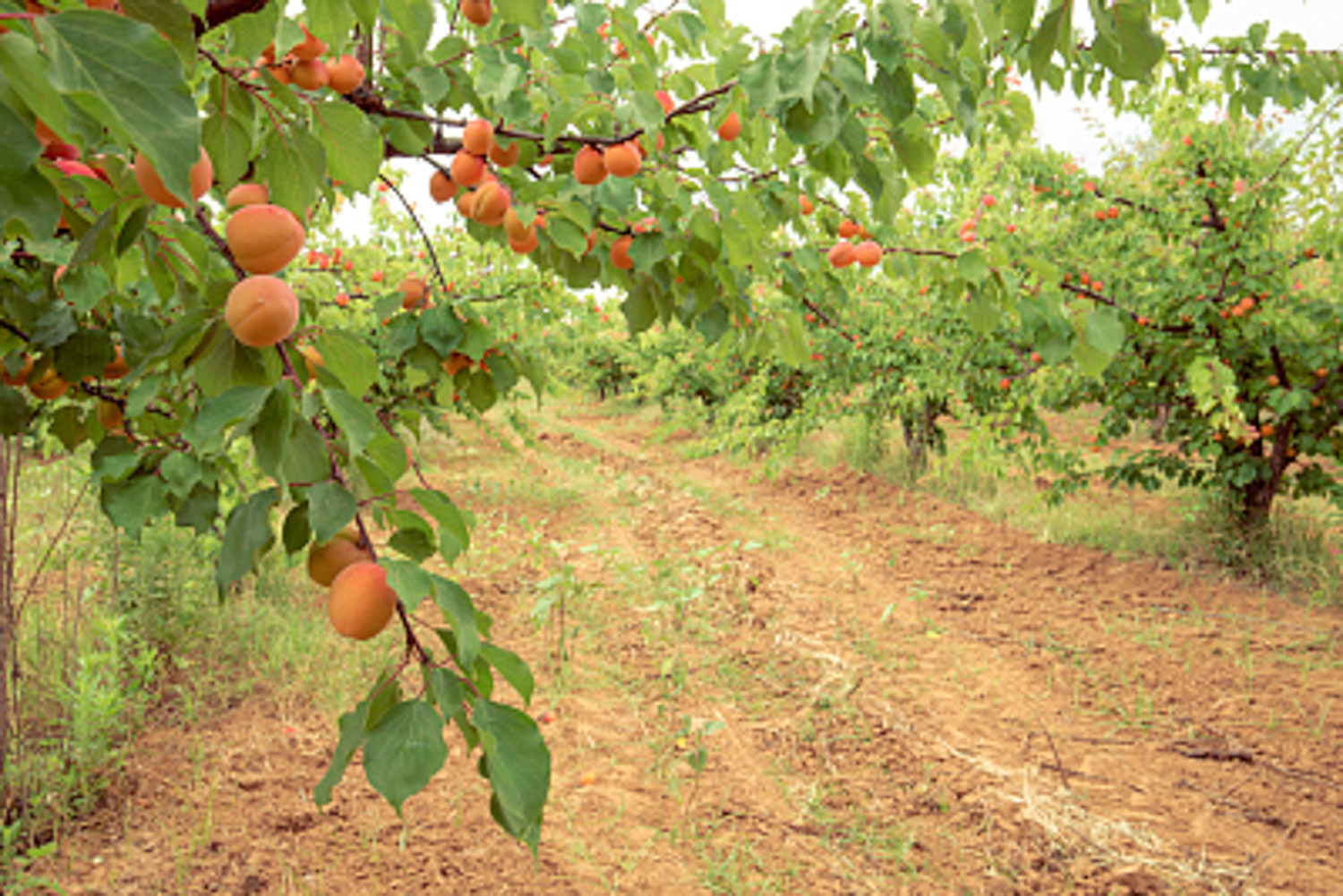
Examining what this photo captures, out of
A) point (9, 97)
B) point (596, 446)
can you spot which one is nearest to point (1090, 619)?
point (9, 97)

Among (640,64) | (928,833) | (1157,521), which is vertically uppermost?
(640,64)

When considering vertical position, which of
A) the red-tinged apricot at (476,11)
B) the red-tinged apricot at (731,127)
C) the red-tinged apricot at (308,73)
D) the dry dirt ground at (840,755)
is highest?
the red-tinged apricot at (476,11)

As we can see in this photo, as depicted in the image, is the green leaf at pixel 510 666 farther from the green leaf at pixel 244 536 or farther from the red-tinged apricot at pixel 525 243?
the red-tinged apricot at pixel 525 243

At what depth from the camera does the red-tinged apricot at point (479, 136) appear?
54.1 inches

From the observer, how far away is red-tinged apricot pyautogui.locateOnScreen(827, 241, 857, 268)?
5.61 feet

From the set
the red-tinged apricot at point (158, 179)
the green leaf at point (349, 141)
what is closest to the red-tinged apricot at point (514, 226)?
the green leaf at point (349, 141)

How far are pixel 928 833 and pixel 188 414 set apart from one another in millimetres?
2209

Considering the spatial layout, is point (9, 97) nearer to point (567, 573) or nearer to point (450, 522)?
point (450, 522)

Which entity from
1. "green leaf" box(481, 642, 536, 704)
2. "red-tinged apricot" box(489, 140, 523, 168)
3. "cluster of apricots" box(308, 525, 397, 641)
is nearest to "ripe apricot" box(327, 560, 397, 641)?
"cluster of apricots" box(308, 525, 397, 641)

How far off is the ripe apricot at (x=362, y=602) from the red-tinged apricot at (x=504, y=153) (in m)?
1.08

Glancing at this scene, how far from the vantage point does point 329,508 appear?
652mm

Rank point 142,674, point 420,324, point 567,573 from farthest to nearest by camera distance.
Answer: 1. point 567,573
2. point 142,674
3. point 420,324

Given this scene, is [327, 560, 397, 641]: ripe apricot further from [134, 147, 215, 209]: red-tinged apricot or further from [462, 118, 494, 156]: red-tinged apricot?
[462, 118, 494, 156]: red-tinged apricot

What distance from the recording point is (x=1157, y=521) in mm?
5203
